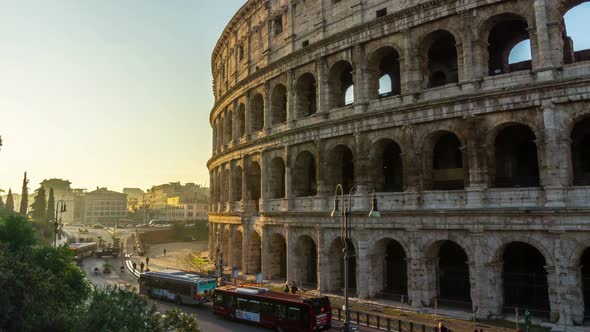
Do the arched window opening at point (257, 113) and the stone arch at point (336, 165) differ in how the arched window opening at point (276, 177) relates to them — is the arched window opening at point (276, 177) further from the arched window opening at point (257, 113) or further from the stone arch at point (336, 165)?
the stone arch at point (336, 165)

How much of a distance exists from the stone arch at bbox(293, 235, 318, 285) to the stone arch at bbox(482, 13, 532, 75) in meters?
17.1

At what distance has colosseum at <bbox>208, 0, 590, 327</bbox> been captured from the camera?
67.4 ft

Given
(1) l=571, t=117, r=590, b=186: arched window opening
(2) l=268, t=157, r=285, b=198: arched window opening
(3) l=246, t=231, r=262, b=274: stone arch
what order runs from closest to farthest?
(1) l=571, t=117, r=590, b=186: arched window opening → (2) l=268, t=157, r=285, b=198: arched window opening → (3) l=246, t=231, r=262, b=274: stone arch

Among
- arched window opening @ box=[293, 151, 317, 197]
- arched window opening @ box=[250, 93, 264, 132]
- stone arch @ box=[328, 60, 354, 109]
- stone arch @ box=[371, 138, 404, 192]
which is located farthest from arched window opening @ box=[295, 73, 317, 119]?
stone arch @ box=[371, 138, 404, 192]

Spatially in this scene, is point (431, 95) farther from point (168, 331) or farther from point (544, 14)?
point (168, 331)

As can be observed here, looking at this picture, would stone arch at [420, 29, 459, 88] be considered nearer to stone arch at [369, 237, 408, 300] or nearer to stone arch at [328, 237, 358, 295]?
stone arch at [369, 237, 408, 300]

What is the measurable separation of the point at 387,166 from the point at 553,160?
1087cm

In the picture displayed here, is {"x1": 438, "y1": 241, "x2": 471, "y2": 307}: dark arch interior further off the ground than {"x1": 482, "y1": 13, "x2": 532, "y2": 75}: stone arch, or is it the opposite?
{"x1": 482, "y1": 13, "x2": 532, "y2": 75}: stone arch

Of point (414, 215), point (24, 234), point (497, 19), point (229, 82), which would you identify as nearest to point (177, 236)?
point (229, 82)

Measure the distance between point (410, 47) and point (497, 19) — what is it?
4861 millimetres

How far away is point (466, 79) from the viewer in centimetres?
2314

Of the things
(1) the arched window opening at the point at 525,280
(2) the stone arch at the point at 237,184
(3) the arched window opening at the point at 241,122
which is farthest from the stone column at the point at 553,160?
(3) the arched window opening at the point at 241,122

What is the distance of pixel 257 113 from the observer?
124ft

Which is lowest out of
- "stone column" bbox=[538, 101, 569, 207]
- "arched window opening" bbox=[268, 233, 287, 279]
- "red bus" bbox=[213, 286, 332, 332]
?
"red bus" bbox=[213, 286, 332, 332]
